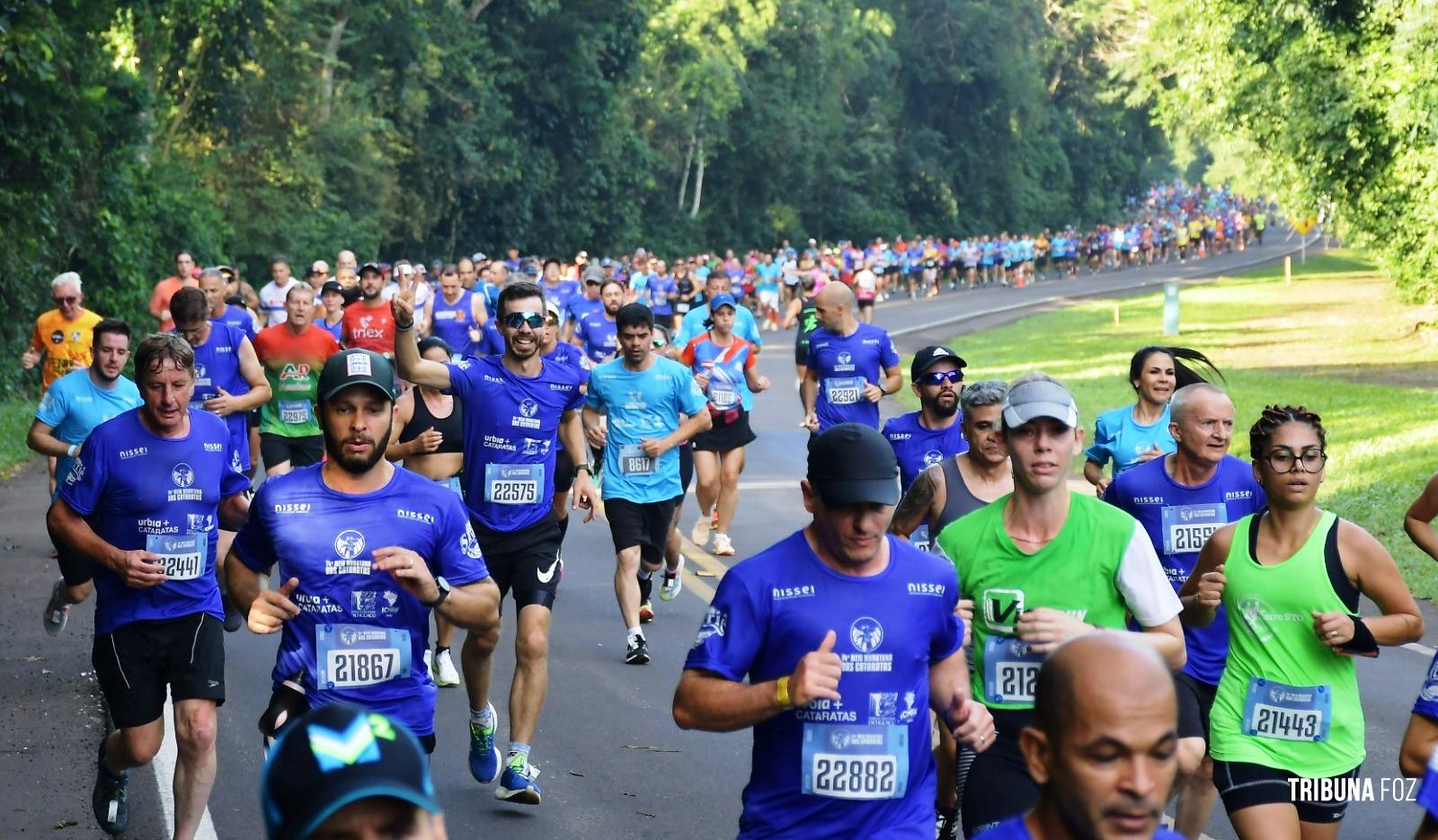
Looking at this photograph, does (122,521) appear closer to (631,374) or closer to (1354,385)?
(631,374)

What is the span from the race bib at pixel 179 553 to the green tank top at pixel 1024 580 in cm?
316

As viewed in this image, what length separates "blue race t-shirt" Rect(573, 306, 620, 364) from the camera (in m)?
19.1

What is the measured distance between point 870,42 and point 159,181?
1703 inches

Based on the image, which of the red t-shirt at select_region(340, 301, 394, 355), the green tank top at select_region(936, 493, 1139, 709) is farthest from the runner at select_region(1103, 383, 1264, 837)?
the red t-shirt at select_region(340, 301, 394, 355)

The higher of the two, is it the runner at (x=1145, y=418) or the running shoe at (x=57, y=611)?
the runner at (x=1145, y=418)

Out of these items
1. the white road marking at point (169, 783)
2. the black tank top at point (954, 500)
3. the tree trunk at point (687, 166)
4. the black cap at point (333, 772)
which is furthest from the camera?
the tree trunk at point (687, 166)

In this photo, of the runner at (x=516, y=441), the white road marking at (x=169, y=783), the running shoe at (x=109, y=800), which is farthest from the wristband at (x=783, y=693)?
the runner at (x=516, y=441)


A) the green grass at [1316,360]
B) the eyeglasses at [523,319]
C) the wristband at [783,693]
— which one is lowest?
the green grass at [1316,360]

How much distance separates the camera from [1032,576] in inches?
215

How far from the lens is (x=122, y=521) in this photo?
285 inches

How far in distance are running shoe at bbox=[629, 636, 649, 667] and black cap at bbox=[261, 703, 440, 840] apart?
8216 mm

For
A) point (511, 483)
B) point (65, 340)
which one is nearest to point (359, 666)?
point (511, 483)

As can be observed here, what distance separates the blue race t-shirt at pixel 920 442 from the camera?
941cm

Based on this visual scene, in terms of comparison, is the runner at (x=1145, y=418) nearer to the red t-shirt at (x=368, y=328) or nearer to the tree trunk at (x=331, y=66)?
the red t-shirt at (x=368, y=328)
